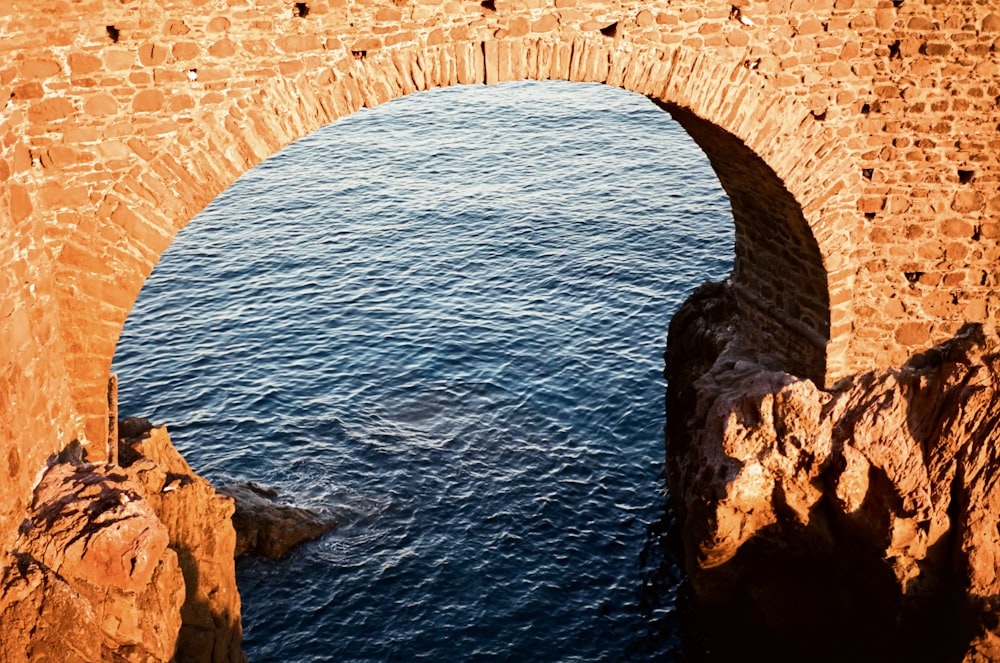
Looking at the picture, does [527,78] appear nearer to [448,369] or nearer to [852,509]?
[852,509]

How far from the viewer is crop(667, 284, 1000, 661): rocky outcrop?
1578 centimetres

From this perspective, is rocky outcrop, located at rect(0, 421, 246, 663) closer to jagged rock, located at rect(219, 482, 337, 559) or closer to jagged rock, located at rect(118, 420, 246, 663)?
jagged rock, located at rect(118, 420, 246, 663)

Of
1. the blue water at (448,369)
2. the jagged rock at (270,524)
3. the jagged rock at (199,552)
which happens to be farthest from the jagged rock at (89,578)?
the jagged rock at (270,524)

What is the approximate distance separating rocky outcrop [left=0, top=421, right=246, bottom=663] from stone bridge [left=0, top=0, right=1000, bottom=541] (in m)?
0.44

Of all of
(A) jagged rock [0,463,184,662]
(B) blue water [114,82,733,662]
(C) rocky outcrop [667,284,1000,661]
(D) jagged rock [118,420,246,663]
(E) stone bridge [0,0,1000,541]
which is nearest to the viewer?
(A) jagged rock [0,463,184,662]

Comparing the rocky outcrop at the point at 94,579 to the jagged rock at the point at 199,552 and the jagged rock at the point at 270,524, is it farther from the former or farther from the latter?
the jagged rock at the point at 270,524

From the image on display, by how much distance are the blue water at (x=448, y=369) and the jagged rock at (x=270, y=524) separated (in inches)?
13.5

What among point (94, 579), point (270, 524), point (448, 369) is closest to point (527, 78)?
point (94, 579)

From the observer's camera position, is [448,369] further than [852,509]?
Yes

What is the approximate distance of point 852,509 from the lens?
54.9 feet

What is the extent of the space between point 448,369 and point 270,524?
302 inches

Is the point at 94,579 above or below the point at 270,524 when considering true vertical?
above

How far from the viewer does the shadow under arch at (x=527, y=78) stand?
13.8 metres

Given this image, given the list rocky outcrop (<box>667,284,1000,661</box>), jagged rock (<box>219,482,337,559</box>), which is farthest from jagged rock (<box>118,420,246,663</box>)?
rocky outcrop (<box>667,284,1000,661</box>)
